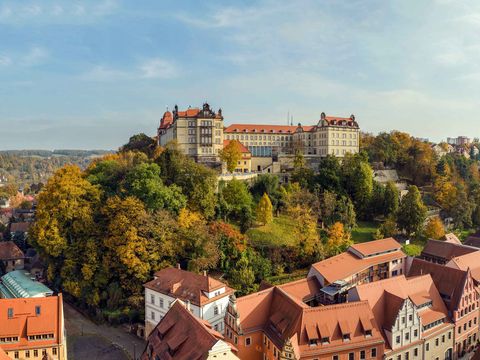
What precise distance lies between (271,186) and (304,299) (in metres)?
25.2

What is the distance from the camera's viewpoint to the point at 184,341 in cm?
2681

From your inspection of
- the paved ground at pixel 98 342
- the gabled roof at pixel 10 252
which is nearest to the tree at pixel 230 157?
the paved ground at pixel 98 342

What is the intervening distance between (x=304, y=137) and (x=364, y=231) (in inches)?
1102

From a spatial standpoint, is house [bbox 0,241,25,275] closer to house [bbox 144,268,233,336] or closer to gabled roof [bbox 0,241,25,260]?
gabled roof [bbox 0,241,25,260]

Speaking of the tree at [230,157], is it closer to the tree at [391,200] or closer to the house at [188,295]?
the tree at [391,200]

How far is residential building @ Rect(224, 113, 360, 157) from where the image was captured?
80.4 meters

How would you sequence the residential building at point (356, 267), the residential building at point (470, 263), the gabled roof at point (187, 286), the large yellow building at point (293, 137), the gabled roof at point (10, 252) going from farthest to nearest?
the large yellow building at point (293, 137) → the gabled roof at point (10, 252) → the residential building at point (470, 263) → the residential building at point (356, 267) → the gabled roof at point (187, 286)

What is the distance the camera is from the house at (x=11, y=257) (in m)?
61.6

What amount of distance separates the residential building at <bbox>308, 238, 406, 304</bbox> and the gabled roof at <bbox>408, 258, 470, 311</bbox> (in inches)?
155

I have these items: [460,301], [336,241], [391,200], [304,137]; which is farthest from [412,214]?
[304,137]

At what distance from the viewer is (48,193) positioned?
163ft

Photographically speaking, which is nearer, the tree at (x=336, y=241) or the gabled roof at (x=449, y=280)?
the gabled roof at (x=449, y=280)

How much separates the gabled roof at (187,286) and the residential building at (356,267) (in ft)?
29.6

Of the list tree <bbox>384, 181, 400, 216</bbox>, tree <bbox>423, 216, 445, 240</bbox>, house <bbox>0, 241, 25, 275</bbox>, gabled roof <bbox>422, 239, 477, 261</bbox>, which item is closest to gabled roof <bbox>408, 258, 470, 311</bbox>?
gabled roof <bbox>422, 239, 477, 261</bbox>
